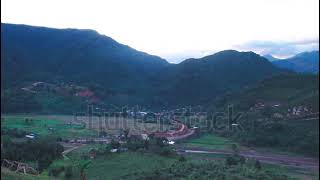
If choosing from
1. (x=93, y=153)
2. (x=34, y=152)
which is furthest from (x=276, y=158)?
(x=34, y=152)

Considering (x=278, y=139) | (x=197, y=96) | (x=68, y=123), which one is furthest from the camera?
(x=197, y=96)

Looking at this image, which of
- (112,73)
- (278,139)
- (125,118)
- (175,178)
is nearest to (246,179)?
(175,178)

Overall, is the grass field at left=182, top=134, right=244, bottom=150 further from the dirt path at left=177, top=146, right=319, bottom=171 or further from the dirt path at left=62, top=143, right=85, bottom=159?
the dirt path at left=62, top=143, right=85, bottom=159

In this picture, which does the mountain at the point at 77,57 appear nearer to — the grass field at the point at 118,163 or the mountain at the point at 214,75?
the mountain at the point at 214,75

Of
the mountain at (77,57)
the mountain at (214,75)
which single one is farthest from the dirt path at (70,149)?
the mountain at (214,75)

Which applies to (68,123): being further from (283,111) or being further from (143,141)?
(283,111)

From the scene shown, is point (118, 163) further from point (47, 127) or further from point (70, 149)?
point (47, 127)
